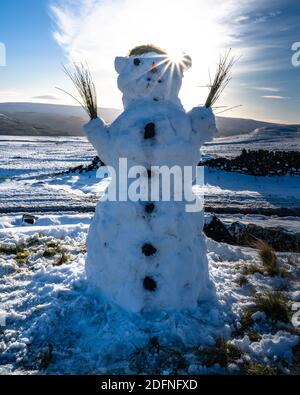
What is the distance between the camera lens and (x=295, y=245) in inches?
306

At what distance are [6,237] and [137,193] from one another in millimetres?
4078

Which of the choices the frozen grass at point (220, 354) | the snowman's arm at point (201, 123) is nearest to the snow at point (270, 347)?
the frozen grass at point (220, 354)

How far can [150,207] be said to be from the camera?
14.8 ft

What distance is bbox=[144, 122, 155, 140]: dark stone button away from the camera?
4352 millimetres

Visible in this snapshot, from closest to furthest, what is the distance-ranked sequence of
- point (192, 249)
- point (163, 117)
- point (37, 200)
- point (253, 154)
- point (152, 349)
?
point (152, 349), point (163, 117), point (192, 249), point (37, 200), point (253, 154)

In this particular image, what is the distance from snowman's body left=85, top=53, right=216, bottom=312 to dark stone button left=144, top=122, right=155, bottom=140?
11 millimetres

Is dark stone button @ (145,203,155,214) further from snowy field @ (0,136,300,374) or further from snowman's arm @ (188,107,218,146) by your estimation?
snowy field @ (0,136,300,374)

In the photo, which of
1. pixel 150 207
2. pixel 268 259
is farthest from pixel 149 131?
pixel 268 259

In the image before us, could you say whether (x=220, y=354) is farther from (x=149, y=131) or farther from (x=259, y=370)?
(x=149, y=131)

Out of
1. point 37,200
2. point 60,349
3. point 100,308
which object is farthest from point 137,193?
point 37,200

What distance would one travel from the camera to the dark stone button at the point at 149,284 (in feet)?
14.7

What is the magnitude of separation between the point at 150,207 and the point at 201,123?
119 cm

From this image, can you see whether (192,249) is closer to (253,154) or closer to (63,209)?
(63,209)

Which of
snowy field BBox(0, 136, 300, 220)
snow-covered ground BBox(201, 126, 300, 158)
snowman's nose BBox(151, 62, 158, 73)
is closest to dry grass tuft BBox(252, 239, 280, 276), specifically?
snowman's nose BBox(151, 62, 158, 73)
